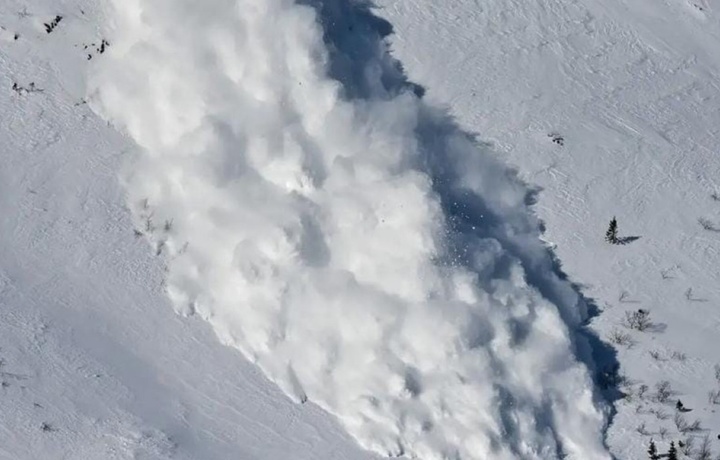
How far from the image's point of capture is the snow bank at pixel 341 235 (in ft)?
67.7

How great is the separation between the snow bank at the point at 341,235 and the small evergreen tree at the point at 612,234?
127 centimetres

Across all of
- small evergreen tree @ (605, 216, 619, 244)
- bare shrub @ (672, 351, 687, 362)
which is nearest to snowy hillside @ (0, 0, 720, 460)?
bare shrub @ (672, 351, 687, 362)

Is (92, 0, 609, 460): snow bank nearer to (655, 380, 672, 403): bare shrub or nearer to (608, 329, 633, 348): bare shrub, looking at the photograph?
(608, 329, 633, 348): bare shrub

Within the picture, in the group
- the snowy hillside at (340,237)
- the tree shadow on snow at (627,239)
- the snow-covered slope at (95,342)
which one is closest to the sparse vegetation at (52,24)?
the snowy hillside at (340,237)

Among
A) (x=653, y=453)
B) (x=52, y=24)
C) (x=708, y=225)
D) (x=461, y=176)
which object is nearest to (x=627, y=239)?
(x=708, y=225)

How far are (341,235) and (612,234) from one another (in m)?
4.68

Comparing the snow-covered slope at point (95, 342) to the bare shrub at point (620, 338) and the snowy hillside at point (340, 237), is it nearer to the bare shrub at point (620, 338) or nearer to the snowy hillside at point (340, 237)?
the snowy hillside at point (340, 237)

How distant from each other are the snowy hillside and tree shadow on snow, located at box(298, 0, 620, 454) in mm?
48

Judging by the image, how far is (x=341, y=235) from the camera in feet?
72.0

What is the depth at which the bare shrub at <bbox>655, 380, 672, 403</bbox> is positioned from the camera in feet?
69.5

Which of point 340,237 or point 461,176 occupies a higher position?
point 461,176

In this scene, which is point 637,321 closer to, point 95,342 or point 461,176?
point 461,176

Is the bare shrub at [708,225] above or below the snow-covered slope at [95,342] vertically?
above

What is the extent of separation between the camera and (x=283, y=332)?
21.2 metres
